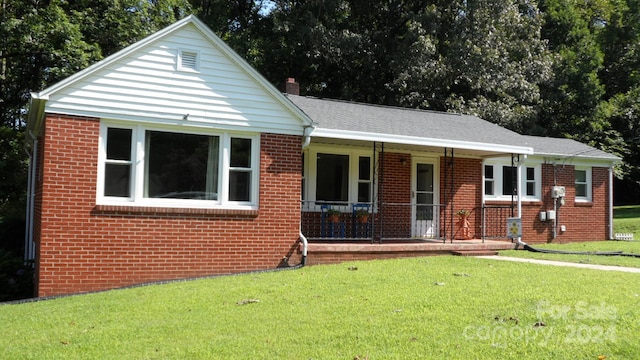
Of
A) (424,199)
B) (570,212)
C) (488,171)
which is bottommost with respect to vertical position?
(570,212)

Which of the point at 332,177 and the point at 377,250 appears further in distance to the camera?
the point at 332,177

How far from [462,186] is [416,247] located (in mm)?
3707

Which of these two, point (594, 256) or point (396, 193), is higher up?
point (396, 193)

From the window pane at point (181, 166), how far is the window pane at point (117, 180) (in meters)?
0.34

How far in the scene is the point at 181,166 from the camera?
10.3m

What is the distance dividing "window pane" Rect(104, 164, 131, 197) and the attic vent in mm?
2221

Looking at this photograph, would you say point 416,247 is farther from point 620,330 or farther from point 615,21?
point 615,21

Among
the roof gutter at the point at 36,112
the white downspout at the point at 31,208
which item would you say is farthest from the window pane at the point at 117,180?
the white downspout at the point at 31,208

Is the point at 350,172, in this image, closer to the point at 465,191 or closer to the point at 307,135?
the point at 307,135

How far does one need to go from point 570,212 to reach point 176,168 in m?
13.0

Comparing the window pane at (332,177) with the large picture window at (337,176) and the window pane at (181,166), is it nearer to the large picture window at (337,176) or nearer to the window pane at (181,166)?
the large picture window at (337,176)

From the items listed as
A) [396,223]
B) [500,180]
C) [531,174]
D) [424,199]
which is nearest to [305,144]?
[396,223]

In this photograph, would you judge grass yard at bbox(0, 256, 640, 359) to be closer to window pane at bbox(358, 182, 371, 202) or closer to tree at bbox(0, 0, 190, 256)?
window pane at bbox(358, 182, 371, 202)

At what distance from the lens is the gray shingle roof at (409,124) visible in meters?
12.2
